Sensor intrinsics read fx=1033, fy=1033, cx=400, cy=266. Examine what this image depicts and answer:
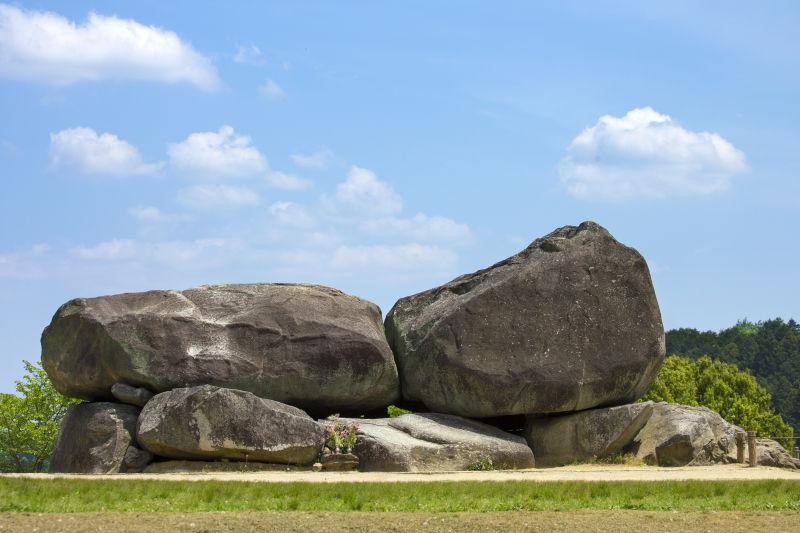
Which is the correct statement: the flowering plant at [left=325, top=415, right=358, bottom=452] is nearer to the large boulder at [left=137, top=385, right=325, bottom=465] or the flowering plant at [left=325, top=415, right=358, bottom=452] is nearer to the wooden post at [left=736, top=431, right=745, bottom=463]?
the large boulder at [left=137, top=385, right=325, bottom=465]

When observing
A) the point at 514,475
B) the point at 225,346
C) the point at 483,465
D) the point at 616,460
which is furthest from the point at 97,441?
the point at 616,460

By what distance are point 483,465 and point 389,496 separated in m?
7.79

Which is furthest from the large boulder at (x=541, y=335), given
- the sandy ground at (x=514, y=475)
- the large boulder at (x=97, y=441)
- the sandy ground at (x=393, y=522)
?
the sandy ground at (x=393, y=522)

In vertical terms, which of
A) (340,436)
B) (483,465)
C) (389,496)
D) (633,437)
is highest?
(340,436)

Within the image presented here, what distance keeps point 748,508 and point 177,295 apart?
14989mm

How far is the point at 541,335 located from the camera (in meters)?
25.9

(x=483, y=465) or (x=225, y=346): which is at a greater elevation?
(x=225, y=346)

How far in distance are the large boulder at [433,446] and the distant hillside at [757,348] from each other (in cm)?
6687

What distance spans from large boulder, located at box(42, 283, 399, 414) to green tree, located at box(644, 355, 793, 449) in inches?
1254

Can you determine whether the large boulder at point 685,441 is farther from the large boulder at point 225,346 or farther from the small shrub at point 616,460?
the large boulder at point 225,346

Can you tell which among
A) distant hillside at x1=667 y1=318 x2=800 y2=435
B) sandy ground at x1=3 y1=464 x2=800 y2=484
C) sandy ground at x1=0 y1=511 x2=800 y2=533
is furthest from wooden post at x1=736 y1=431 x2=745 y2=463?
distant hillside at x1=667 y1=318 x2=800 y2=435

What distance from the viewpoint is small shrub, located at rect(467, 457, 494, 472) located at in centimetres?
2334

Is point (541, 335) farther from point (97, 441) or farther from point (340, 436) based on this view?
point (97, 441)

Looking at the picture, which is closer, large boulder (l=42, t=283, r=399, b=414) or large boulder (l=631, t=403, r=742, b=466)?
large boulder (l=42, t=283, r=399, b=414)
